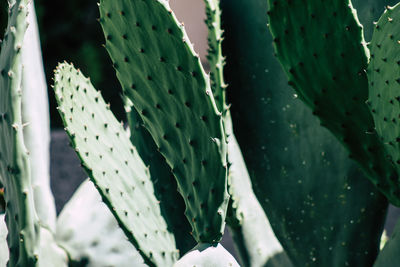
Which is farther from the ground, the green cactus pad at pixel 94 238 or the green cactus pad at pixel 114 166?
the green cactus pad at pixel 114 166

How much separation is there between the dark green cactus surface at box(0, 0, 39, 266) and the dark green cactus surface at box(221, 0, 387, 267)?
0.73 meters

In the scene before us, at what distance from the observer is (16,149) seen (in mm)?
957

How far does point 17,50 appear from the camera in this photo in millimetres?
958

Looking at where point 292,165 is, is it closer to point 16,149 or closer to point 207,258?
point 207,258

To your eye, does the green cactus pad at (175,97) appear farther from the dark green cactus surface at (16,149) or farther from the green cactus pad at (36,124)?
the green cactus pad at (36,124)

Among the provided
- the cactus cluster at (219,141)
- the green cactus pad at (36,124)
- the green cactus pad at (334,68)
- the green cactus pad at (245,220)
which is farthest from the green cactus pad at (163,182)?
the green cactus pad at (334,68)

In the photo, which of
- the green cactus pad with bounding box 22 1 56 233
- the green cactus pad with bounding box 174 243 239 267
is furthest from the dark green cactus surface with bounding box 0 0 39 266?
the green cactus pad with bounding box 22 1 56 233

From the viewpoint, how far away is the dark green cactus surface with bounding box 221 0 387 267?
146cm

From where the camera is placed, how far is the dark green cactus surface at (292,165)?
1.46m

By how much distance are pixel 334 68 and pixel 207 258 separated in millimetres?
451

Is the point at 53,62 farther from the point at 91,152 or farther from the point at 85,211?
the point at 91,152

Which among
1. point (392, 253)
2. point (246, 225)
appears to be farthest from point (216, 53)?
point (392, 253)

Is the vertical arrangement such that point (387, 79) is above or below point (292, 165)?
above

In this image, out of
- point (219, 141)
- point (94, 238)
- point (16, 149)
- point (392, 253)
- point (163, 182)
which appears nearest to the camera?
point (16, 149)
